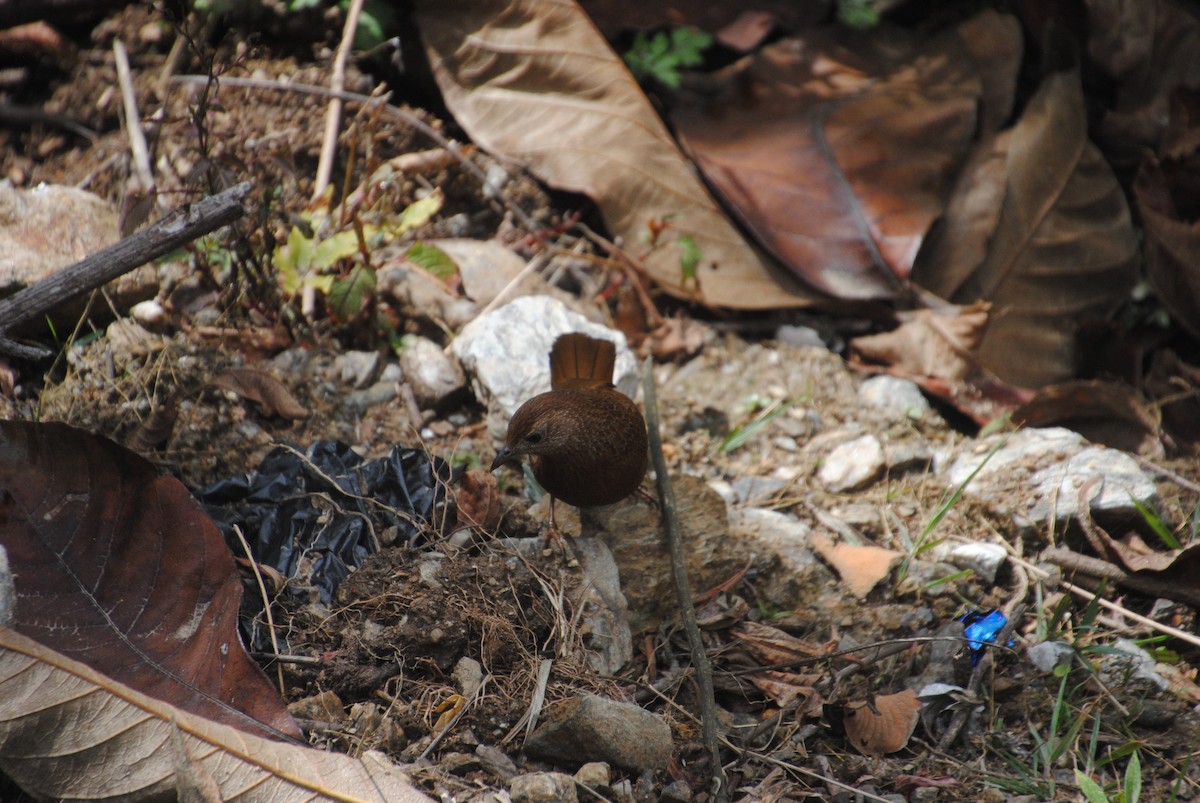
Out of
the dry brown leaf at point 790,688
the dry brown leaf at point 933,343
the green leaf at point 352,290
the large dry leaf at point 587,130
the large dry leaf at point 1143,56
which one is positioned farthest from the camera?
the large dry leaf at point 1143,56

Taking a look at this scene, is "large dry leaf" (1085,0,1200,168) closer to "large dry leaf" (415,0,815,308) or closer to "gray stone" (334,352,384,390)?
"large dry leaf" (415,0,815,308)

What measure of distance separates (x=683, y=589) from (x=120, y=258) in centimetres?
210

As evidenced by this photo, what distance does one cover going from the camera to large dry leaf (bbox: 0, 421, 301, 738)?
2.41 m

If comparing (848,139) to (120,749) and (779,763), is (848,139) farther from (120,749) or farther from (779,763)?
(120,749)

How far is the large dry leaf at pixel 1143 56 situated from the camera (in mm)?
4898

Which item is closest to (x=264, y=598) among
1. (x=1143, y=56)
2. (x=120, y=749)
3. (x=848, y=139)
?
(x=120, y=749)

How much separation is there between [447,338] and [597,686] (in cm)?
197

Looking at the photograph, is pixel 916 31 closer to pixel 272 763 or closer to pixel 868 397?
pixel 868 397

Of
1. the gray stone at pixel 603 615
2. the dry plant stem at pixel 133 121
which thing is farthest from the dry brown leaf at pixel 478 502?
the dry plant stem at pixel 133 121

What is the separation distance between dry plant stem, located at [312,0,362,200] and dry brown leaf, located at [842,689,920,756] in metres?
3.13

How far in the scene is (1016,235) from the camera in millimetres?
4641

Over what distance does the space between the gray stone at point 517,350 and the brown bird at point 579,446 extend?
1.07 ft

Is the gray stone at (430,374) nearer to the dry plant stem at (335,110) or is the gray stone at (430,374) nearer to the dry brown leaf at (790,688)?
the dry plant stem at (335,110)

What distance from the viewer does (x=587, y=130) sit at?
4.62 m
